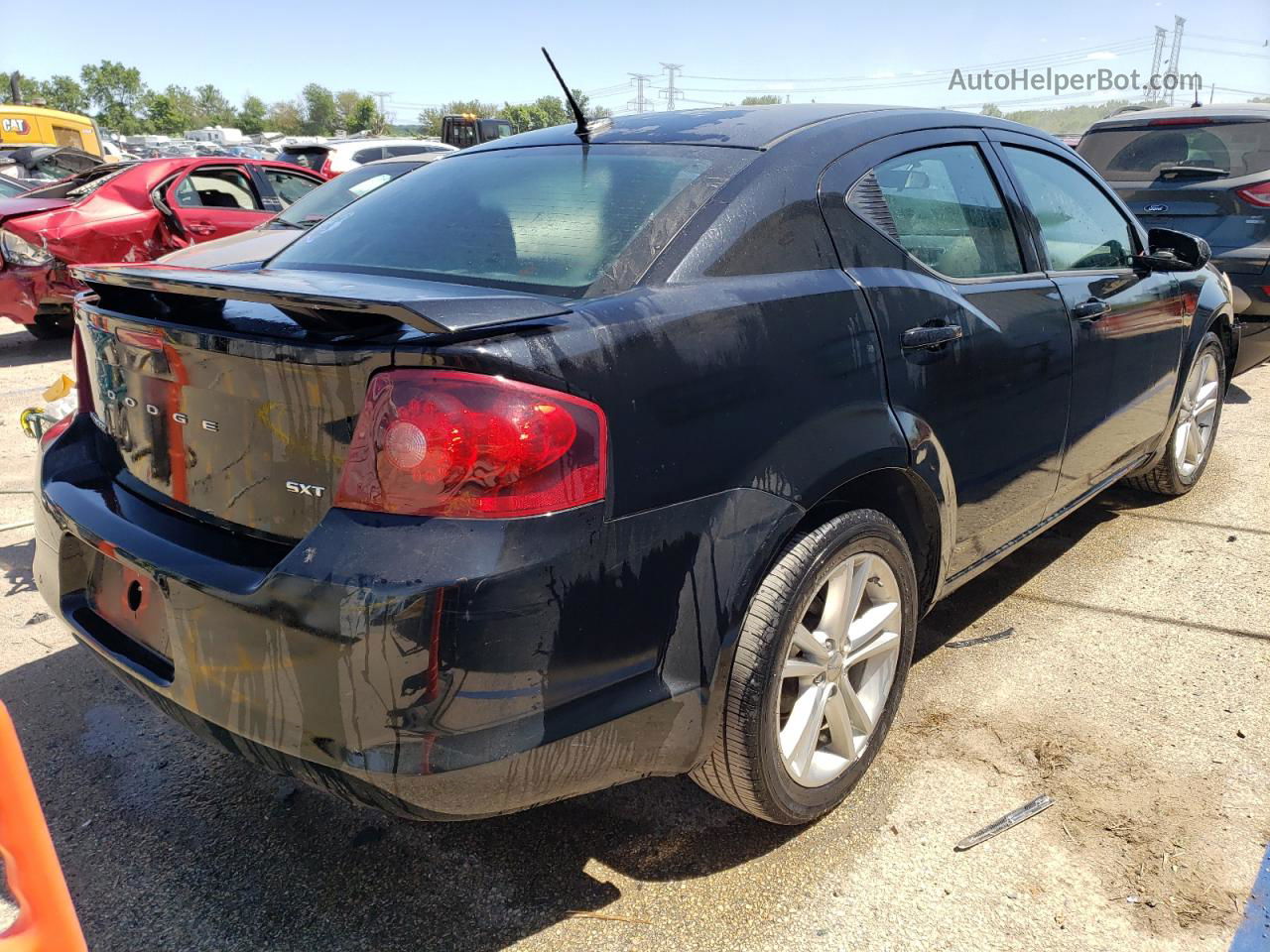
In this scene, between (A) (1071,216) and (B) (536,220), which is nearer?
(B) (536,220)

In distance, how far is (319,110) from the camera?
4240 inches

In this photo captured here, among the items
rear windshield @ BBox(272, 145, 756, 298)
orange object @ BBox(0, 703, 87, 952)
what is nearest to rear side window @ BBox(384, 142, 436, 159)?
rear windshield @ BBox(272, 145, 756, 298)

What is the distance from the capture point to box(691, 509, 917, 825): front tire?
201cm

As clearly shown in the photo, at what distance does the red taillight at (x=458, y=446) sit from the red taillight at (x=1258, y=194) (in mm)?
5921

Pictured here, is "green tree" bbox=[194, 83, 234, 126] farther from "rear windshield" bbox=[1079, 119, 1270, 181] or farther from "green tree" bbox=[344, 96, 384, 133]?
"rear windshield" bbox=[1079, 119, 1270, 181]

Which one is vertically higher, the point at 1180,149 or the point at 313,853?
the point at 1180,149

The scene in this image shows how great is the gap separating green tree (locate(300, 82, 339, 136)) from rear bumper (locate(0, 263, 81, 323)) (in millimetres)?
107613

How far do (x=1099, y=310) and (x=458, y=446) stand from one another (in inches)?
97.6

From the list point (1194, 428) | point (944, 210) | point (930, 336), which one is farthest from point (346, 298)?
point (1194, 428)

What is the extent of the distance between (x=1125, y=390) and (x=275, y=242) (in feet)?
9.75

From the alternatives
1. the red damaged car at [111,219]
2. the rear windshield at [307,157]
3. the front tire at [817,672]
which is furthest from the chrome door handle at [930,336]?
the rear windshield at [307,157]

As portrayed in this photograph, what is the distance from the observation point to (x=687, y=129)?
259 centimetres

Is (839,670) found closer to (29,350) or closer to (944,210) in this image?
(944,210)

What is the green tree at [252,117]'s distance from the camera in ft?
332
